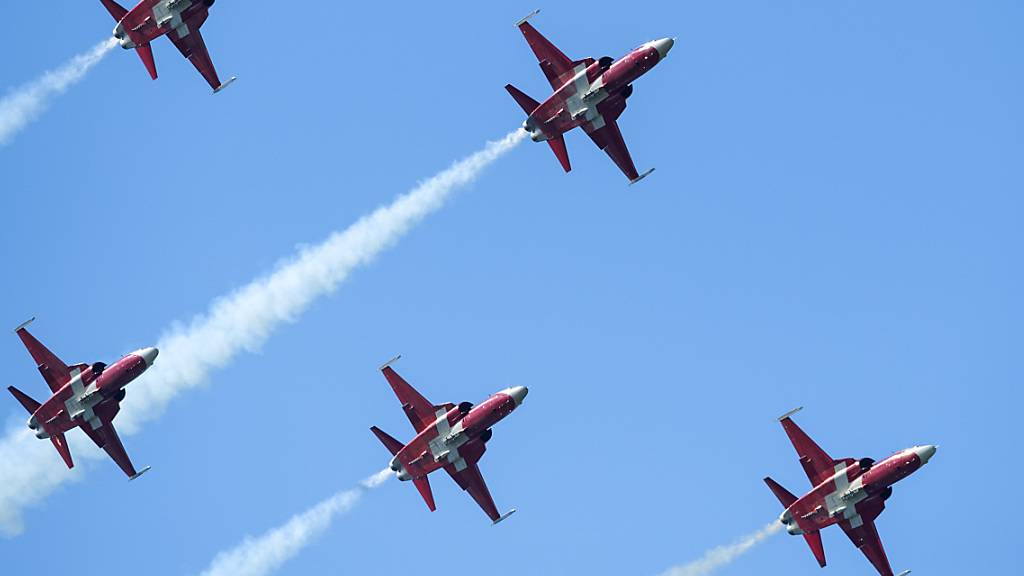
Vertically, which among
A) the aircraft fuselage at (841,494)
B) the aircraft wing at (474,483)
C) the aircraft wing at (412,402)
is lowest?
the aircraft fuselage at (841,494)

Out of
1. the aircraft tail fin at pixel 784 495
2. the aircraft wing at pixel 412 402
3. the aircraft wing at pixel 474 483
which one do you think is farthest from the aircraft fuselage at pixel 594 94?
the aircraft tail fin at pixel 784 495

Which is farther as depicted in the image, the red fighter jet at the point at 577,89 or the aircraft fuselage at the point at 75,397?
the aircraft fuselage at the point at 75,397

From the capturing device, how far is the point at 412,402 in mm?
147000

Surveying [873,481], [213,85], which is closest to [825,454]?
[873,481]

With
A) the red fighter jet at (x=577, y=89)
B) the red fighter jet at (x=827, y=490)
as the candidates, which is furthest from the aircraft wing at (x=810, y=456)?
the red fighter jet at (x=577, y=89)

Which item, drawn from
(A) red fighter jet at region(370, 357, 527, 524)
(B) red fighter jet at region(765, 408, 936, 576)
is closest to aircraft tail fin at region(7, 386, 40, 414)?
(A) red fighter jet at region(370, 357, 527, 524)

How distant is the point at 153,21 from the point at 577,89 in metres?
25.8

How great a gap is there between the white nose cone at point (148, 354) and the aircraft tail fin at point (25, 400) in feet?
22.6

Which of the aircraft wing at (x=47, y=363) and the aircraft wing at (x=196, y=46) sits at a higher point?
the aircraft wing at (x=196, y=46)

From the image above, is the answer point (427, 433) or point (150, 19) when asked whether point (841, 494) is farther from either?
point (150, 19)

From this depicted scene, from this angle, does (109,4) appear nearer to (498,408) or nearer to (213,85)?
(213,85)

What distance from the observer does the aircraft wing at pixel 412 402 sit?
146925 mm

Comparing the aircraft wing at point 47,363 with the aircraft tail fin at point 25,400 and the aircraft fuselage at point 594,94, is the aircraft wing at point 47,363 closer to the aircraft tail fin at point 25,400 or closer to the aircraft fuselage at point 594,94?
Result: the aircraft tail fin at point 25,400

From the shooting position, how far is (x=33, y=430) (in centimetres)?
14862
